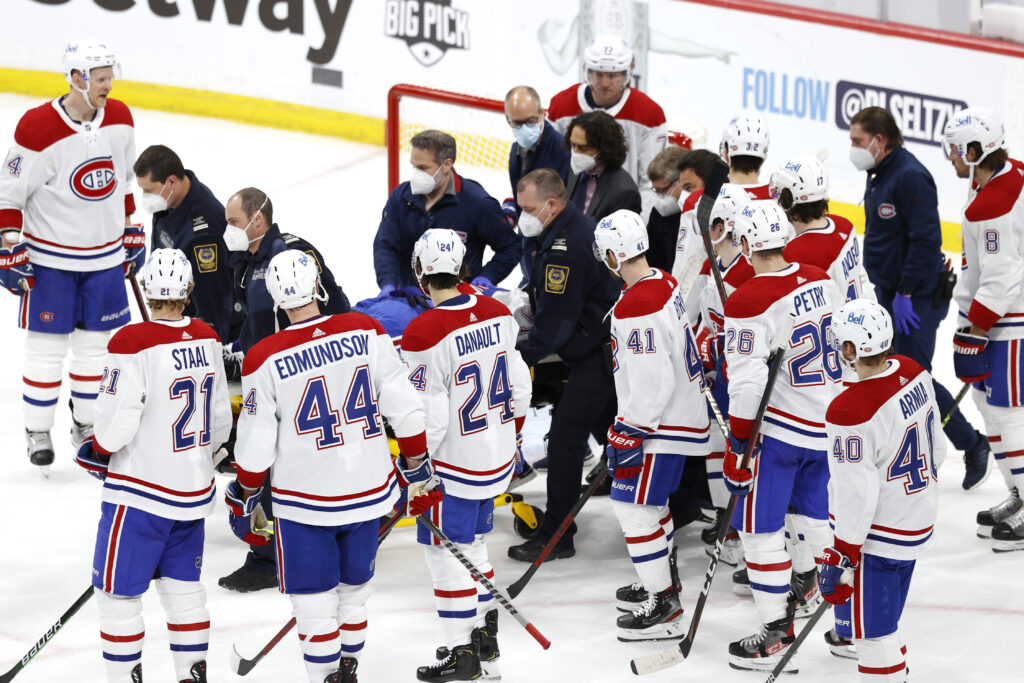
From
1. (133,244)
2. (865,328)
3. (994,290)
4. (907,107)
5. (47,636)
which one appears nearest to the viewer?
(865,328)

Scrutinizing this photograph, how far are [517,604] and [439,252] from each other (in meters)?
1.53

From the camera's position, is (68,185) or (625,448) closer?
(625,448)

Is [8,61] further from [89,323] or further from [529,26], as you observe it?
[89,323]

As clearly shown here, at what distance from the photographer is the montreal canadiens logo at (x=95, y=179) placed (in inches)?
250

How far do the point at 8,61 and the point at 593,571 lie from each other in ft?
26.7

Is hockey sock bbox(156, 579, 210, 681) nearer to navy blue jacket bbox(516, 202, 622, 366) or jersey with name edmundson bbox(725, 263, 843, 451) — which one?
navy blue jacket bbox(516, 202, 622, 366)

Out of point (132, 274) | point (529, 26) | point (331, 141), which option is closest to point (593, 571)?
point (132, 274)

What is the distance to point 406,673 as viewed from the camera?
4820mm

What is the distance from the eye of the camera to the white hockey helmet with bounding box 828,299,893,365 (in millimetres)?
4082

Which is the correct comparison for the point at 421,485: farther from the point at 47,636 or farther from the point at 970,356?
the point at 970,356

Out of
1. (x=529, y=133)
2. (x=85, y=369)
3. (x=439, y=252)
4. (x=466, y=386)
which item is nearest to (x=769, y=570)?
(x=466, y=386)

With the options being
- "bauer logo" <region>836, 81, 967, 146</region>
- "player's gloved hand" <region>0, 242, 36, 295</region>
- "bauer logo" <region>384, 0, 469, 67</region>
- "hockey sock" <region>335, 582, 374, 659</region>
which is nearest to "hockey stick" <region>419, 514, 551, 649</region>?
"hockey sock" <region>335, 582, 374, 659</region>

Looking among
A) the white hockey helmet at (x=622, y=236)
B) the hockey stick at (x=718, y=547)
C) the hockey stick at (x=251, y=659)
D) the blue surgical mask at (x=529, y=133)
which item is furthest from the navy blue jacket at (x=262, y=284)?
the hockey stick at (x=718, y=547)

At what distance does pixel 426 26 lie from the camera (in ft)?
36.0
